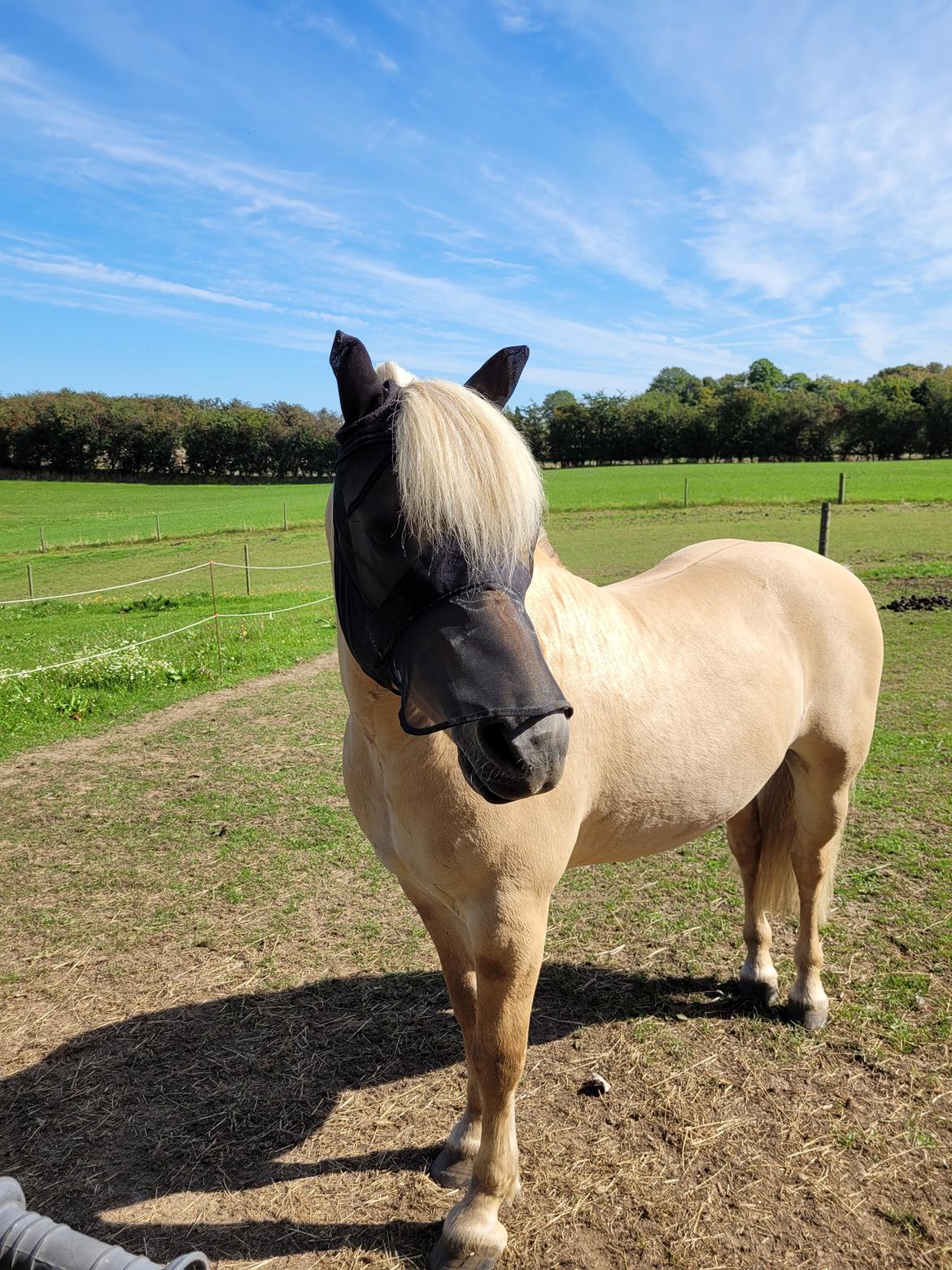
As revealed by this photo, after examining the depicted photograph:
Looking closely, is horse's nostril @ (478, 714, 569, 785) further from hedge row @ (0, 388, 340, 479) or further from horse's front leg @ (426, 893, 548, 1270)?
hedge row @ (0, 388, 340, 479)

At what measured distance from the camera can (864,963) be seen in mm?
3621

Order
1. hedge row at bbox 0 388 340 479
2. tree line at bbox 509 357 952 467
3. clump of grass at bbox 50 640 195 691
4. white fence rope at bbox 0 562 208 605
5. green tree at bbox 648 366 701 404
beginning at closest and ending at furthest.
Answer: clump of grass at bbox 50 640 195 691
white fence rope at bbox 0 562 208 605
tree line at bbox 509 357 952 467
hedge row at bbox 0 388 340 479
green tree at bbox 648 366 701 404

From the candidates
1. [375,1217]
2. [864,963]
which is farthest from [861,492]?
[375,1217]

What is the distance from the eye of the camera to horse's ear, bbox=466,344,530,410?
1.95 m

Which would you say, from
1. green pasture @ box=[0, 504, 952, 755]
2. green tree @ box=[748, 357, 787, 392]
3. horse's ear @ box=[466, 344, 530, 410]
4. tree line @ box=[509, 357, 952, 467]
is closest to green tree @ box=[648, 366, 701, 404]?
green tree @ box=[748, 357, 787, 392]

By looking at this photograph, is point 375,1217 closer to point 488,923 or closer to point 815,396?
point 488,923

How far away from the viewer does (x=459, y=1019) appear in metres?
2.56

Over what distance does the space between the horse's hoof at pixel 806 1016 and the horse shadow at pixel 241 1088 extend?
23 centimetres

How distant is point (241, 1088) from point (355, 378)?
2845 millimetres

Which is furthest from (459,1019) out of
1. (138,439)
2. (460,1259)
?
(138,439)

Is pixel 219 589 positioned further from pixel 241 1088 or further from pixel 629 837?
pixel 629 837

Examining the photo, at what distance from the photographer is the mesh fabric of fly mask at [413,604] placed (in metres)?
1.52

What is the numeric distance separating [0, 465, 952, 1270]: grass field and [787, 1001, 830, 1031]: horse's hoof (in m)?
0.04

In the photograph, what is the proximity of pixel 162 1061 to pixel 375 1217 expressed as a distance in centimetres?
127
